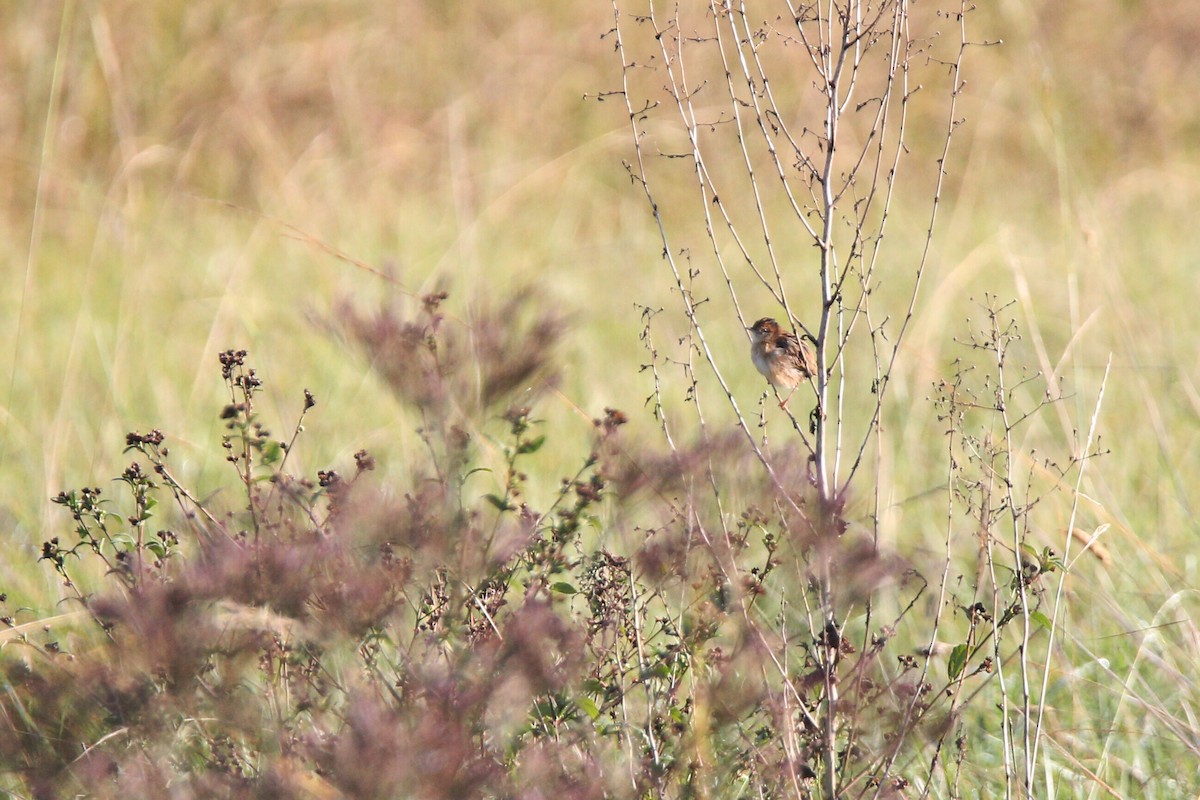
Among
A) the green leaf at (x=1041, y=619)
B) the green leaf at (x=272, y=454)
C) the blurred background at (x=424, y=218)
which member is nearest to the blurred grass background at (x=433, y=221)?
the blurred background at (x=424, y=218)

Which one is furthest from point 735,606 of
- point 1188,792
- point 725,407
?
point 725,407

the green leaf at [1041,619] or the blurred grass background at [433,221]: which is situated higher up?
the blurred grass background at [433,221]

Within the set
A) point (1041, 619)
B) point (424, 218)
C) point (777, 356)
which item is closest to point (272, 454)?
point (777, 356)

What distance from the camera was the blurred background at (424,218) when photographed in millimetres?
3814

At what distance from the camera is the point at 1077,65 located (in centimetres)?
839

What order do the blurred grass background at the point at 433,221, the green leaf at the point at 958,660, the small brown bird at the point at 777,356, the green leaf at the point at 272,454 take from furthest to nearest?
the blurred grass background at the point at 433,221, the small brown bird at the point at 777,356, the green leaf at the point at 272,454, the green leaf at the point at 958,660

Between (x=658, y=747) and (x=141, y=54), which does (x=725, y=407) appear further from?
(x=141, y=54)

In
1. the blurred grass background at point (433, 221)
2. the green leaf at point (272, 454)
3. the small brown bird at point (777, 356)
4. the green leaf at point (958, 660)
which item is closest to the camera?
the green leaf at point (958, 660)

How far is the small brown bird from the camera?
93.3 inches

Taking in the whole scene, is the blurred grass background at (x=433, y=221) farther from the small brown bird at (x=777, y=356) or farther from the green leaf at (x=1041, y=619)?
the green leaf at (x=1041, y=619)

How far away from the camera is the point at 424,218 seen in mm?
6652

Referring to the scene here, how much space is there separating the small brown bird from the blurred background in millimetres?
871

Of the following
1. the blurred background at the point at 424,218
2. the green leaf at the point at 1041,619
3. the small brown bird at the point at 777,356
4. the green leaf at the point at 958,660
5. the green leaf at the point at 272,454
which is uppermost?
the blurred background at the point at 424,218

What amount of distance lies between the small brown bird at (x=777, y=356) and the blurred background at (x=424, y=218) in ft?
2.86
